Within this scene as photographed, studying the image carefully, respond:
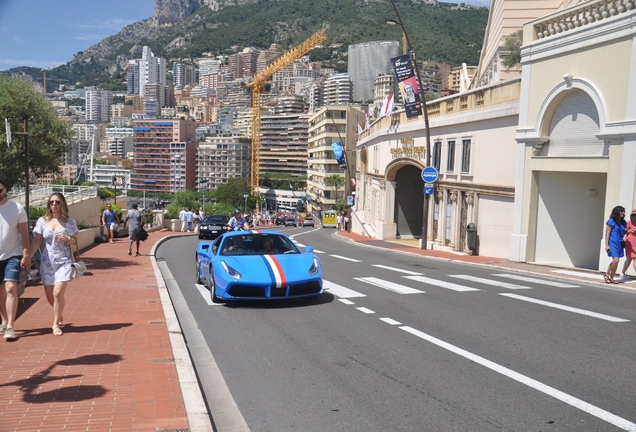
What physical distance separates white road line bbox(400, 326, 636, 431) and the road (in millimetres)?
12

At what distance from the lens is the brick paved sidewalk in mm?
4938

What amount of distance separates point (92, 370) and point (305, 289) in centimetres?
442

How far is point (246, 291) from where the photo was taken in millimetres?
9891

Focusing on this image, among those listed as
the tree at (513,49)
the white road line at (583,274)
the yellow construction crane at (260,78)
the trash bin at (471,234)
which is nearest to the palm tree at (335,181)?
the yellow construction crane at (260,78)

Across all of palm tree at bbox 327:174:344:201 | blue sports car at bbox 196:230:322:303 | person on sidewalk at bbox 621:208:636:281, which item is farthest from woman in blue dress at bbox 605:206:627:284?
palm tree at bbox 327:174:344:201

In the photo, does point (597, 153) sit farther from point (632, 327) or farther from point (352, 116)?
point (352, 116)

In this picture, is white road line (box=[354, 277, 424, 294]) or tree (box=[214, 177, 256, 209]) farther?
tree (box=[214, 177, 256, 209])

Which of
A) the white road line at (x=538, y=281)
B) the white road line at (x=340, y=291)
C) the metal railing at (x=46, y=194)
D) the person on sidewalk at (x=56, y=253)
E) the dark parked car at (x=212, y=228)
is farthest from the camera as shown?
the dark parked car at (x=212, y=228)

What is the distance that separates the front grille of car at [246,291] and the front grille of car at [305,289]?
506 mm

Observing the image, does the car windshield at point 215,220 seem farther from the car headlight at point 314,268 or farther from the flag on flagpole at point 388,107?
the car headlight at point 314,268

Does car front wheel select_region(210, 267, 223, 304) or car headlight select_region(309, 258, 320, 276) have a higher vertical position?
car headlight select_region(309, 258, 320, 276)

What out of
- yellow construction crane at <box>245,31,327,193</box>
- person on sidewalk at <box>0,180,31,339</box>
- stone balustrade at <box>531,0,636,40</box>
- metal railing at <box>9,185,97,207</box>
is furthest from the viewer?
yellow construction crane at <box>245,31,327,193</box>

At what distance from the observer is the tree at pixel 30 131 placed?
48.7ft

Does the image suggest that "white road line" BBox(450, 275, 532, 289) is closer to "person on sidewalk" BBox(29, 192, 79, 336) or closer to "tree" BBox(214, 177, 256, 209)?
"person on sidewalk" BBox(29, 192, 79, 336)
